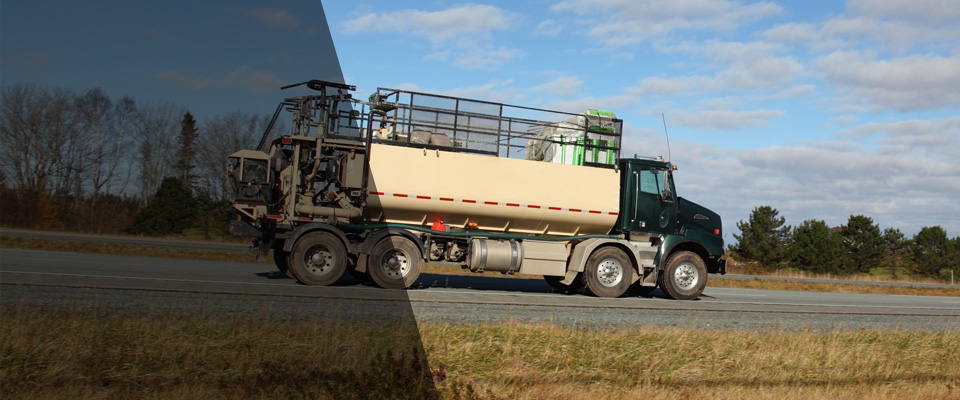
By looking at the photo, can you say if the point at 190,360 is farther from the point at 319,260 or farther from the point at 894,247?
the point at 894,247

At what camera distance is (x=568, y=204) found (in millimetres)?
16141

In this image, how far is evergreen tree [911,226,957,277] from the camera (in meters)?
54.7

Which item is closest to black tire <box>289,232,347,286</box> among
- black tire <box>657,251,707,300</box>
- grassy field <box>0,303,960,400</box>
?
grassy field <box>0,303,960,400</box>

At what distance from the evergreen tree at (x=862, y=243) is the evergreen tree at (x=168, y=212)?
48.7 metres

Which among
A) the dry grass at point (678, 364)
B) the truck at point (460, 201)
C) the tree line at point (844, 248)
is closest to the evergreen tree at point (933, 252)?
the tree line at point (844, 248)

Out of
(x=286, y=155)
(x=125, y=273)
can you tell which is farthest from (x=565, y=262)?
(x=125, y=273)

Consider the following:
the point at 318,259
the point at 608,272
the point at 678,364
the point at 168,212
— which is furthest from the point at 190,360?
the point at 168,212

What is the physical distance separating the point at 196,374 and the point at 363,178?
29.1 feet

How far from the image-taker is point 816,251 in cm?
5266

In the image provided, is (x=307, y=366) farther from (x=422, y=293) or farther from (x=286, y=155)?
(x=286, y=155)

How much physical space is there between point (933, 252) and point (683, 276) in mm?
50751

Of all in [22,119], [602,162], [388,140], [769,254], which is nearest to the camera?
[22,119]

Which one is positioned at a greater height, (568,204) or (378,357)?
(568,204)
